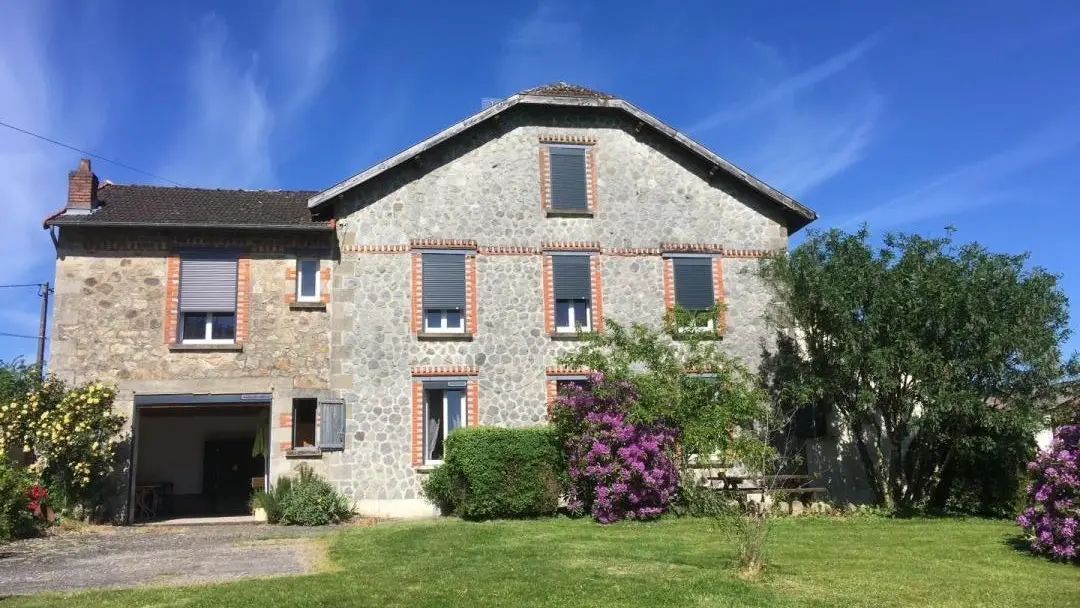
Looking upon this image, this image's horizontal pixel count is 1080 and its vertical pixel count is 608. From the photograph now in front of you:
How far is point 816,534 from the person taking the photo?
47.0 ft

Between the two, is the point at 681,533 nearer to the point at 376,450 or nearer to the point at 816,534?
the point at 816,534

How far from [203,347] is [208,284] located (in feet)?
4.56

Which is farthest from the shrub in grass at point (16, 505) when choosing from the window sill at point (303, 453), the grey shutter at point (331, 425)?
the grey shutter at point (331, 425)

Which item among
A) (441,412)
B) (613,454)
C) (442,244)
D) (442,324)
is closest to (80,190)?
(442,244)

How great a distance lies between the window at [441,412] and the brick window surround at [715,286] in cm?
520

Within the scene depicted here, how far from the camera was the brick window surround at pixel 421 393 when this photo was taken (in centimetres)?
1825

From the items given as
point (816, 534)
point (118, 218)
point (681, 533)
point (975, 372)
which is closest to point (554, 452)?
point (681, 533)

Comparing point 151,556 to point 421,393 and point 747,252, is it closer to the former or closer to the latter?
point 421,393

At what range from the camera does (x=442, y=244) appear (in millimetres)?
19266

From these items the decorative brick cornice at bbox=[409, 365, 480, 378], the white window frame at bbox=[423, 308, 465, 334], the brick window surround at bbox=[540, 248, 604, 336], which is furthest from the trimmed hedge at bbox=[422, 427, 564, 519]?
the brick window surround at bbox=[540, 248, 604, 336]

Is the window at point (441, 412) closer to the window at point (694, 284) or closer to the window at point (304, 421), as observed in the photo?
the window at point (304, 421)

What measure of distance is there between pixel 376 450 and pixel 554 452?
13.2ft

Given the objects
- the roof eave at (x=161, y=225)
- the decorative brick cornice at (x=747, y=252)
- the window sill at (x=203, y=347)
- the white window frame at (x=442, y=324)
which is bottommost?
the window sill at (x=203, y=347)

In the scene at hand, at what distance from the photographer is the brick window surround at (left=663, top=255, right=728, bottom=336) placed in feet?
65.4
